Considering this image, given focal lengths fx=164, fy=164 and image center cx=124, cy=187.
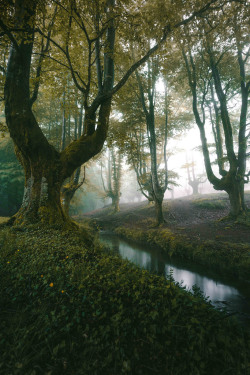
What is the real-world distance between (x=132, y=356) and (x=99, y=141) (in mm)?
6977

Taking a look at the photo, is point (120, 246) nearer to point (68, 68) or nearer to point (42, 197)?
point (42, 197)

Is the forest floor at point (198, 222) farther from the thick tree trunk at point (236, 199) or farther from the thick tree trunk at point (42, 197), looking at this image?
the thick tree trunk at point (42, 197)

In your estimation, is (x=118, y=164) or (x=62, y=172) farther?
(x=118, y=164)

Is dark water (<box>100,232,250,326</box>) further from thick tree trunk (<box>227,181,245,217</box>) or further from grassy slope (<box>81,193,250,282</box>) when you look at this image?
thick tree trunk (<box>227,181,245,217</box>)

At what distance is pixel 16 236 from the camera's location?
4797 mm

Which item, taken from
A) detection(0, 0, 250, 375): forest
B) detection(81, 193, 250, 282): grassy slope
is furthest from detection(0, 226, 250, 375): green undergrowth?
detection(81, 193, 250, 282): grassy slope

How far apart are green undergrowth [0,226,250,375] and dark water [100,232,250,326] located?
2.74 ft

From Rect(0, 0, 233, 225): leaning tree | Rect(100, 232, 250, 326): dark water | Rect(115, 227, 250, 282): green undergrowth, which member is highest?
Rect(0, 0, 233, 225): leaning tree

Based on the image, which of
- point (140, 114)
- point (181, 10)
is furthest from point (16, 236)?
point (140, 114)

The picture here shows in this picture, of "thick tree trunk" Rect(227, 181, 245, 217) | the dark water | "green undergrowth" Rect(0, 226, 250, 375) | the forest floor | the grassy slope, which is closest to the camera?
"green undergrowth" Rect(0, 226, 250, 375)

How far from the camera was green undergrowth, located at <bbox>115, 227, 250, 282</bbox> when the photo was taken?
5.96 meters

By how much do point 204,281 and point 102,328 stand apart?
200 inches

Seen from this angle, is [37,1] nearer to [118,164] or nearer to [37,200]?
[37,200]

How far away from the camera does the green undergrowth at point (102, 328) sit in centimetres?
175
